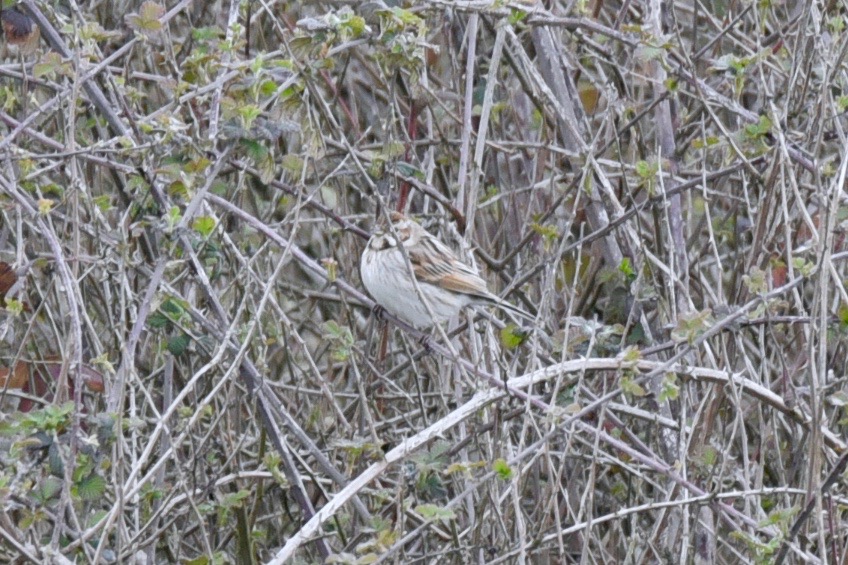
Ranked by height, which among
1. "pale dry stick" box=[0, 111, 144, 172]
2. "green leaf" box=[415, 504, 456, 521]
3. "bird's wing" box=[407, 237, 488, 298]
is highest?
"pale dry stick" box=[0, 111, 144, 172]

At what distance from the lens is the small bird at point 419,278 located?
161 inches

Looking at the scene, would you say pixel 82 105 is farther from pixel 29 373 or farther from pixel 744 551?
pixel 744 551

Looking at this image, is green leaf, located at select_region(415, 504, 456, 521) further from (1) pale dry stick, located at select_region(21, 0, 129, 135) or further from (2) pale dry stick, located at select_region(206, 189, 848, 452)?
(1) pale dry stick, located at select_region(21, 0, 129, 135)

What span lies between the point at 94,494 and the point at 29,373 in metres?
1.59

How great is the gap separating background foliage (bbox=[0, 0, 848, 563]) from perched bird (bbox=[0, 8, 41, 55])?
37 millimetres

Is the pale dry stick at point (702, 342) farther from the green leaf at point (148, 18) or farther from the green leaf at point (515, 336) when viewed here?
the green leaf at point (148, 18)

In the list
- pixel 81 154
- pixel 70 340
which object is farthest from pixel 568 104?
pixel 70 340

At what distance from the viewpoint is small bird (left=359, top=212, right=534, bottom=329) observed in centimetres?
409

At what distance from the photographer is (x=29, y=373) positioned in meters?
4.26

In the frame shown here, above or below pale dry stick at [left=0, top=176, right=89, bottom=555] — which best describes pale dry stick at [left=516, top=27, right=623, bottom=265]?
below

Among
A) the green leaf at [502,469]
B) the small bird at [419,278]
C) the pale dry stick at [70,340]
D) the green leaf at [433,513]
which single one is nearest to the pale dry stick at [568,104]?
the small bird at [419,278]

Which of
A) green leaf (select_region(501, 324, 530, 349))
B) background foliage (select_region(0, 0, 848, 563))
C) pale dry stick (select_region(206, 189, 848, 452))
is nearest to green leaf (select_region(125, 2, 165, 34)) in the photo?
background foliage (select_region(0, 0, 848, 563))

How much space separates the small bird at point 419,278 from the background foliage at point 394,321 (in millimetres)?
86

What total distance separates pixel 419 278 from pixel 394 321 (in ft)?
2.23
